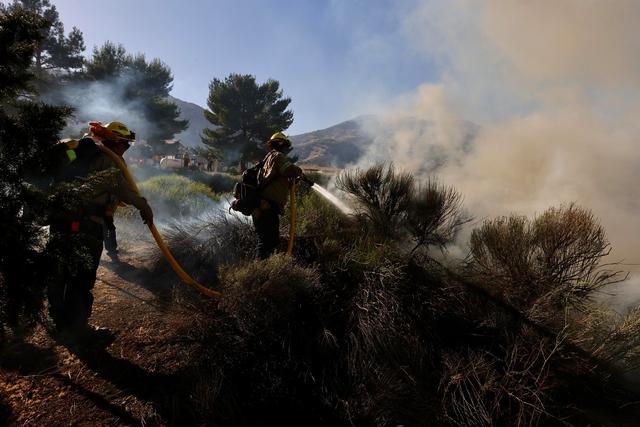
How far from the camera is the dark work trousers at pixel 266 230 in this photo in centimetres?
424

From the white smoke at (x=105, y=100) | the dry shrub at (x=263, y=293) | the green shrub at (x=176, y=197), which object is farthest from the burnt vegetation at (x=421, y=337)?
the white smoke at (x=105, y=100)

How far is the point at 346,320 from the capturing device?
3021 millimetres

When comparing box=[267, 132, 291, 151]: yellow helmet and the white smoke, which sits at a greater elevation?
the white smoke

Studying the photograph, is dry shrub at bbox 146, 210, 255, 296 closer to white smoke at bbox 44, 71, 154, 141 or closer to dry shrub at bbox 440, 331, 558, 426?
dry shrub at bbox 440, 331, 558, 426

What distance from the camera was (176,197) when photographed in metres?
9.56

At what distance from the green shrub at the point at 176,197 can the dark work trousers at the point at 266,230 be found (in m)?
4.76

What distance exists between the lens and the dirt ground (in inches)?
87.6

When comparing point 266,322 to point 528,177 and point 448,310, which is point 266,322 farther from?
point 528,177

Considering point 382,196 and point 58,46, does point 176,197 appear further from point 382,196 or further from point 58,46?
point 58,46

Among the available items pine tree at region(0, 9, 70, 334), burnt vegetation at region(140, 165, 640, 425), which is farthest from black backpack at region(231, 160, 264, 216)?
pine tree at region(0, 9, 70, 334)

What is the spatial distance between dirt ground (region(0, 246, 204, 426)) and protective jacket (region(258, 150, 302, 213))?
1732 millimetres

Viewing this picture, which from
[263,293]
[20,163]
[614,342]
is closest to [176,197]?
[263,293]

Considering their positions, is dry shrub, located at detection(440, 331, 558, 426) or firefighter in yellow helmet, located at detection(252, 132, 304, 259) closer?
dry shrub, located at detection(440, 331, 558, 426)

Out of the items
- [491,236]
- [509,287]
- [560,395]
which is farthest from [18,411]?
[491,236]
